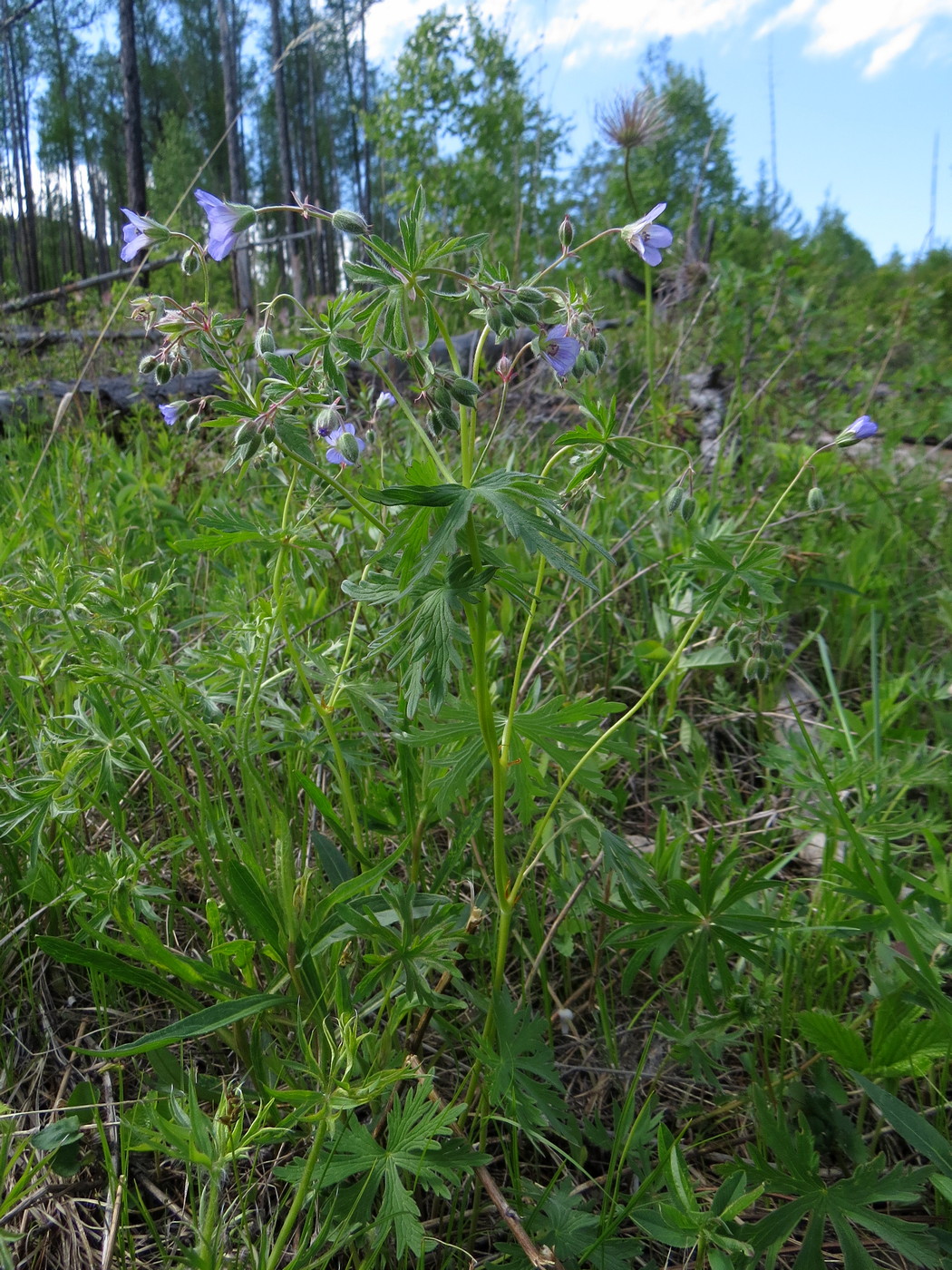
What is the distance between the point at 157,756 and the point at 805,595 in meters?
2.09

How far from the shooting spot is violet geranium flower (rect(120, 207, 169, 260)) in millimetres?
1285

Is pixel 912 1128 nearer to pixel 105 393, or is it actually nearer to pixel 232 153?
pixel 105 393

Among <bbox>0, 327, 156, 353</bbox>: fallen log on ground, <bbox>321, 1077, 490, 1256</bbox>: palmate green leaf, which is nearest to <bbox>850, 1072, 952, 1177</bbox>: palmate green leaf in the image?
<bbox>321, 1077, 490, 1256</bbox>: palmate green leaf

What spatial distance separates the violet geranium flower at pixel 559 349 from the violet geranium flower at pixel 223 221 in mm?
516

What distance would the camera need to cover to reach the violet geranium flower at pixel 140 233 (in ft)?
4.22

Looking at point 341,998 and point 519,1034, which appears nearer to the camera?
point 341,998

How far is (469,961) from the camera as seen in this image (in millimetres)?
1488

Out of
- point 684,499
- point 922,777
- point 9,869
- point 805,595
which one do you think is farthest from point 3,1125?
point 805,595

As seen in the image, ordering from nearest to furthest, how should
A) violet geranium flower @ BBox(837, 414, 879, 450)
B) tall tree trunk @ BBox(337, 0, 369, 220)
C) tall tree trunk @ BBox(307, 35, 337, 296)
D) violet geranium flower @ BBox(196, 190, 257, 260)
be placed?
violet geranium flower @ BBox(196, 190, 257, 260) → violet geranium flower @ BBox(837, 414, 879, 450) → tall tree trunk @ BBox(307, 35, 337, 296) → tall tree trunk @ BBox(337, 0, 369, 220)

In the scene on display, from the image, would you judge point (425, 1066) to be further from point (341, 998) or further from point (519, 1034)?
point (341, 998)

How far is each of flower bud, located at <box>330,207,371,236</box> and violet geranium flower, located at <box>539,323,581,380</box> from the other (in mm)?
308

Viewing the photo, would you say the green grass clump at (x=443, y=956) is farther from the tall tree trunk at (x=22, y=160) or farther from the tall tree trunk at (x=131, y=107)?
the tall tree trunk at (x=22, y=160)

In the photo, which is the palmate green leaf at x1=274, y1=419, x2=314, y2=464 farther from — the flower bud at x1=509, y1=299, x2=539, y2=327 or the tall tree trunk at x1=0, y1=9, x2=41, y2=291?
the tall tree trunk at x1=0, y1=9, x2=41, y2=291

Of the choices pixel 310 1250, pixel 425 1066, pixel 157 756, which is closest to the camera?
pixel 310 1250
